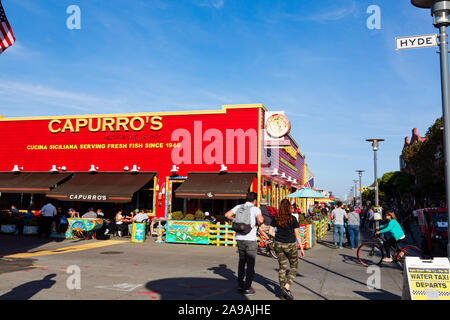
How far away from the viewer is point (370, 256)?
35.3 ft

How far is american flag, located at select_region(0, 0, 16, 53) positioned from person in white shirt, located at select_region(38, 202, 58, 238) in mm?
8494

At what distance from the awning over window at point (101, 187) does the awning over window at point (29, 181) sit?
29.9 inches

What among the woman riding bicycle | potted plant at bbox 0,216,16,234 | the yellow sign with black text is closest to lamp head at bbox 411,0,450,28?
the yellow sign with black text

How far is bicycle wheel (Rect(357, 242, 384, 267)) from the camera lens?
10844mm

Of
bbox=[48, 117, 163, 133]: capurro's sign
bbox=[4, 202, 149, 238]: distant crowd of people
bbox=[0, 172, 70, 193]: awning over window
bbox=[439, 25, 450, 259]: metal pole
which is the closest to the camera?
bbox=[439, 25, 450, 259]: metal pole

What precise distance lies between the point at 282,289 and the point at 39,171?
68.5 feet

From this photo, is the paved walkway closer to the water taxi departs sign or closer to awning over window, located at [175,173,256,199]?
awning over window, located at [175,173,256,199]

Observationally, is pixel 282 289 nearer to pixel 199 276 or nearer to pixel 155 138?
pixel 199 276

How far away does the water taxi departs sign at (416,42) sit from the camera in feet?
19.2

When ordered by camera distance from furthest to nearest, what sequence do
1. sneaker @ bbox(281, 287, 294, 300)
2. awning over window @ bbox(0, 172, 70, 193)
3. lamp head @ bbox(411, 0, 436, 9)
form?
awning over window @ bbox(0, 172, 70, 193), sneaker @ bbox(281, 287, 294, 300), lamp head @ bbox(411, 0, 436, 9)

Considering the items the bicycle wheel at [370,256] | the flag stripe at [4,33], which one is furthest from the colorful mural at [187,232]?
the flag stripe at [4,33]

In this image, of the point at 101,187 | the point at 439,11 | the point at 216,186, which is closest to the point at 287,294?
the point at 439,11

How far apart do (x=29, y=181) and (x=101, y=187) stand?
5.35 m

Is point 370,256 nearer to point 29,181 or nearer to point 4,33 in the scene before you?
point 4,33
